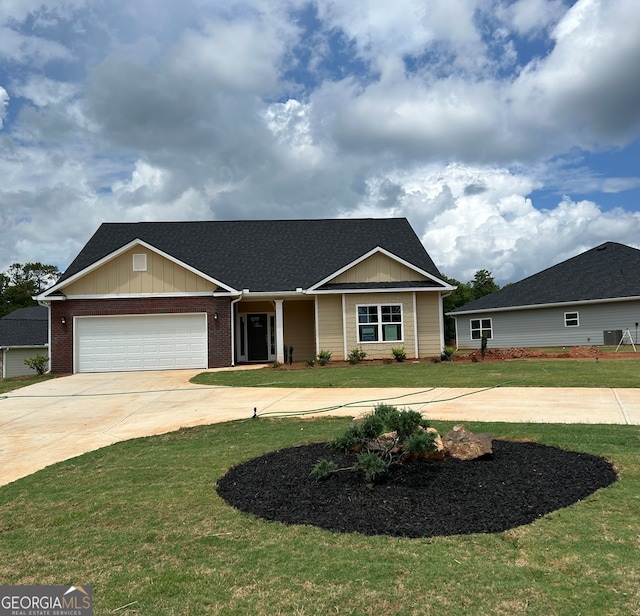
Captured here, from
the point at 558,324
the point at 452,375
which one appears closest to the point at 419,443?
the point at 452,375

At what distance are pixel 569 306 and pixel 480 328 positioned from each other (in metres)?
5.77

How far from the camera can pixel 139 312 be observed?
20.0 m

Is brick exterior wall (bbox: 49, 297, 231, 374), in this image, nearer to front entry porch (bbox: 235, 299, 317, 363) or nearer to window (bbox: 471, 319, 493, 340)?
front entry porch (bbox: 235, 299, 317, 363)

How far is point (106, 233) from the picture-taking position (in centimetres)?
2480

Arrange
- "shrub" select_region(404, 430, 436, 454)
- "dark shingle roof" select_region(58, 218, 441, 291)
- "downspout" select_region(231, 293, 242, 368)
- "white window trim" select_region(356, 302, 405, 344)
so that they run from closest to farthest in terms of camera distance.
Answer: "shrub" select_region(404, 430, 436, 454)
"downspout" select_region(231, 293, 242, 368)
"white window trim" select_region(356, 302, 405, 344)
"dark shingle roof" select_region(58, 218, 441, 291)

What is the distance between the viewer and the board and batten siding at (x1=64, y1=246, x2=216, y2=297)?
20.0 meters

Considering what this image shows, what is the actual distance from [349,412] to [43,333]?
30115mm

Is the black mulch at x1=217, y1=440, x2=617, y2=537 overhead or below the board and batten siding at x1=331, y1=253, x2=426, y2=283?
below

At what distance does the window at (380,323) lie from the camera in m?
20.7

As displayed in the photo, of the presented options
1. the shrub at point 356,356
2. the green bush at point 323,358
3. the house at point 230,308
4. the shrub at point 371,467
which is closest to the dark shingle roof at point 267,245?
the house at point 230,308

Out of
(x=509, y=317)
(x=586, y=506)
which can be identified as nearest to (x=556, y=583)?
(x=586, y=506)

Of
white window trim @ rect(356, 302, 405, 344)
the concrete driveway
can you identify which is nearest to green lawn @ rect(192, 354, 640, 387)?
the concrete driveway

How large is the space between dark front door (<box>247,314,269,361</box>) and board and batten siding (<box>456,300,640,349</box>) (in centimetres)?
1422

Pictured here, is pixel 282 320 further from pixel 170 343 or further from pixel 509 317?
pixel 509 317
